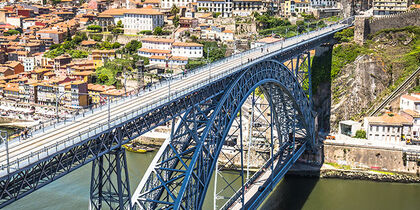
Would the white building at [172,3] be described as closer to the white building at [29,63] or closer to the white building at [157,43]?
the white building at [157,43]

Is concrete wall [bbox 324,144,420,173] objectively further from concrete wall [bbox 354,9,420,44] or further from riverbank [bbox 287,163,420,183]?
concrete wall [bbox 354,9,420,44]

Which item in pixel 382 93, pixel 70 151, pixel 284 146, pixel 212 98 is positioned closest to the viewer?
pixel 70 151

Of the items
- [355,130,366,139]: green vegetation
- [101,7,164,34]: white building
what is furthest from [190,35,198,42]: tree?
[355,130,366,139]: green vegetation

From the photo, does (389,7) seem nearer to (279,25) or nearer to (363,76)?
(279,25)

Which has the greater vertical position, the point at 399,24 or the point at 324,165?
the point at 399,24

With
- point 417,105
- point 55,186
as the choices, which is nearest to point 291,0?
point 417,105

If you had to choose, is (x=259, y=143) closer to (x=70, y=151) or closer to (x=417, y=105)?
(x=417, y=105)

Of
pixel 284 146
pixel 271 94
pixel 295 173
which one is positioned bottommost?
pixel 295 173
